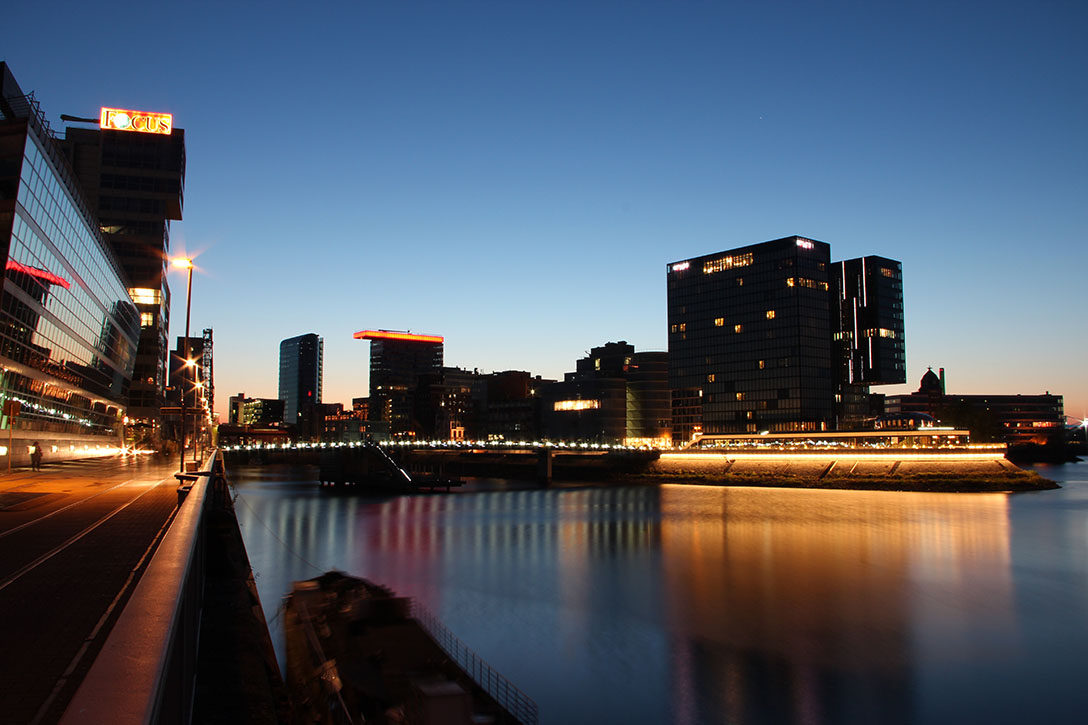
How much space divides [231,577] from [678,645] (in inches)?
832

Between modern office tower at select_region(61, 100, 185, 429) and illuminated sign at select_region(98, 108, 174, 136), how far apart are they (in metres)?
0.17

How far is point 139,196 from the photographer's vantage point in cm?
13550

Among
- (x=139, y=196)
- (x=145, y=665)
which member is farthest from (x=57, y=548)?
(x=139, y=196)

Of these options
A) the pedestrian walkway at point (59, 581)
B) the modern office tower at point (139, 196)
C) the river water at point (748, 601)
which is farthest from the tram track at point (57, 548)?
the modern office tower at point (139, 196)

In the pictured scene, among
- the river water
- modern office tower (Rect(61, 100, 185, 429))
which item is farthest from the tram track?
modern office tower (Rect(61, 100, 185, 429))

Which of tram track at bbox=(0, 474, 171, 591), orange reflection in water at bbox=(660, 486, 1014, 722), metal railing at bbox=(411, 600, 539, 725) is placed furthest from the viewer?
orange reflection in water at bbox=(660, 486, 1014, 722)

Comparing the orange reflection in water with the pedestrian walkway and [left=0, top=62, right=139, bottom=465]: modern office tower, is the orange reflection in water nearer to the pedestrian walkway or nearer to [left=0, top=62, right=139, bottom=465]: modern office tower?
the pedestrian walkway

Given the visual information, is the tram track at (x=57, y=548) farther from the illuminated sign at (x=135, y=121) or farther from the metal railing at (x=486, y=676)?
the illuminated sign at (x=135, y=121)

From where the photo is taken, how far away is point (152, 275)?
136250 millimetres

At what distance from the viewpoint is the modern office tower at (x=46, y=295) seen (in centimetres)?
4631

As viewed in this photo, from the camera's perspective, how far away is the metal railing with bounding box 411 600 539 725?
2695cm

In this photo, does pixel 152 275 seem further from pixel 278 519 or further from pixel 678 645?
pixel 678 645

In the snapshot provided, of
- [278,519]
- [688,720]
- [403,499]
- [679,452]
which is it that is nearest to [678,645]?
[688,720]

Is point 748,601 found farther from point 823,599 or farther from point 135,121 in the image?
point 135,121
